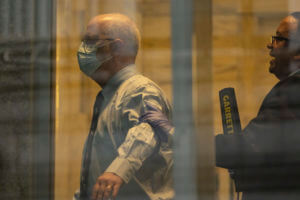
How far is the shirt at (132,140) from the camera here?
284 cm

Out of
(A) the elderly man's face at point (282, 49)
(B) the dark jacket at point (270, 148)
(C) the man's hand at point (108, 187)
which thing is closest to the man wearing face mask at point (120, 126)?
(C) the man's hand at point (108, 187)

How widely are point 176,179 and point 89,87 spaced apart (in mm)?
688

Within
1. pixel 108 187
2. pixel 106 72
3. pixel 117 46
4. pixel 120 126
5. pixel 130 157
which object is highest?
pixel 117 46

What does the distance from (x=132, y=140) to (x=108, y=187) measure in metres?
0.25

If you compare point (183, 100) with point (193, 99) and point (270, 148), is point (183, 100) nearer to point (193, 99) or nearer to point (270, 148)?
point (193, 99)

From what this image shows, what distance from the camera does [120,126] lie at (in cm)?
293

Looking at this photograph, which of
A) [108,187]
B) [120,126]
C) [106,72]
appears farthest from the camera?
[106,72]

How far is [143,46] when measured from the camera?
10.5ft

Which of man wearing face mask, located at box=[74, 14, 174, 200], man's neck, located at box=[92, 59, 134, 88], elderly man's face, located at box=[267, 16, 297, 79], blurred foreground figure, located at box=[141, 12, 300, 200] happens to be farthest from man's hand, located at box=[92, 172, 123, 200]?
elderly man's face, located at box=[267, 16, 297, 79]

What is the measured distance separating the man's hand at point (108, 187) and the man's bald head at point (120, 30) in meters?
0.67

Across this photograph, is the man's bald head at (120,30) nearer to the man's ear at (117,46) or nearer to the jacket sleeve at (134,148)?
the man's ear at (117,46)

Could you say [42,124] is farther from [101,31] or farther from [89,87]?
[101,31]

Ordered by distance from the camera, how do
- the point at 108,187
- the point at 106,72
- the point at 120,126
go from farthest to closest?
the point at 106,72 < the point at 120,126 < the point at 108,187

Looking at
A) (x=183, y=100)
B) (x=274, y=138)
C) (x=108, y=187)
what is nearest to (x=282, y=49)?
(x=274, y=138)
